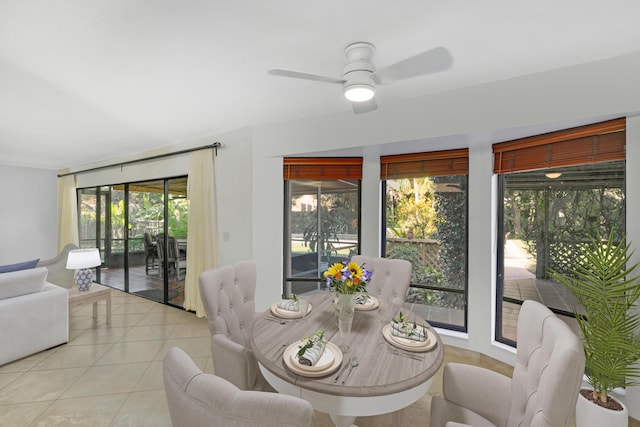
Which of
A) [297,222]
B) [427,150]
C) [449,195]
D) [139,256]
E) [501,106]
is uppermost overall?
[501,106]

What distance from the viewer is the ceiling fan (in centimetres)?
151

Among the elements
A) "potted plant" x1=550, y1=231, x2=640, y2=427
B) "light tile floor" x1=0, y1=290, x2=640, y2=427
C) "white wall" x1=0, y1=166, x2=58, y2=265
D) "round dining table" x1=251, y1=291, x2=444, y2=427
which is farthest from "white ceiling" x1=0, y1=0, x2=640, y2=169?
"white wall" x1=0, y1=166, x2=58, y2=265

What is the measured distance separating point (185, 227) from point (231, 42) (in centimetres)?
326

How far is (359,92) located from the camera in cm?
175

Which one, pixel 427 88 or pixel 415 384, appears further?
pixel 427 88

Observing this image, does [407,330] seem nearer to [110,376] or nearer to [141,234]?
[110,376]

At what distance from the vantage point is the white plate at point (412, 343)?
4.49ft

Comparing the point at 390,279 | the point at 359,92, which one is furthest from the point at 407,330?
the point at 359,92

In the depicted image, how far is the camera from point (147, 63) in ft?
6.46

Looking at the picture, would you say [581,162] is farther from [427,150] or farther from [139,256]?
[139,256]

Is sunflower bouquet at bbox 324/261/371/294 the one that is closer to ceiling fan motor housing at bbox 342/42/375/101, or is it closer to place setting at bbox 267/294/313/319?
place setting at bbox 267/294/313/319

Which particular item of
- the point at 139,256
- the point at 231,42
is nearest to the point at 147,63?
the point at 231,42

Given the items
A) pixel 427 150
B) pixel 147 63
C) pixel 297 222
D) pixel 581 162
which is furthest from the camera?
pixel 297 222

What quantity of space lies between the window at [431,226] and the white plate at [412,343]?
1747mm
